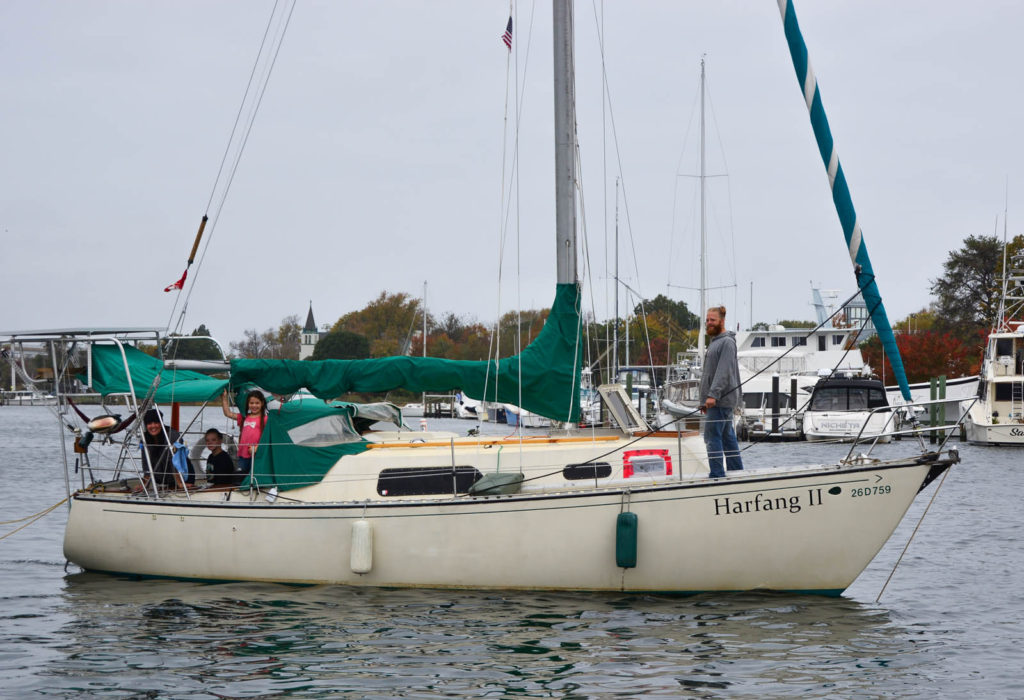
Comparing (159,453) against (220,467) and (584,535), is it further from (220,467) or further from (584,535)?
(584,535)

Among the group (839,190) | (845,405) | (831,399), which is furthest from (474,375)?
(831,399)

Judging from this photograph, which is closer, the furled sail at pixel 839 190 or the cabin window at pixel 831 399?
the furled sail at pixel 839 190

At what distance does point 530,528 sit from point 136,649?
420 centimetres

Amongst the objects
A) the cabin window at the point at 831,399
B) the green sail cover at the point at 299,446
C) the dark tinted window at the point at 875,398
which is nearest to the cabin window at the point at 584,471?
the green sail cover at the point at 299,446

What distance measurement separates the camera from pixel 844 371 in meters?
44.6

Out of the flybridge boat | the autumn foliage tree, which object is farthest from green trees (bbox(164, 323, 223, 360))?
the autumn foliage tree

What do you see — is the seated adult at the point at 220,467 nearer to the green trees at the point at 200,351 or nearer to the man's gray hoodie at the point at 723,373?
the green trees at the point at 200,351

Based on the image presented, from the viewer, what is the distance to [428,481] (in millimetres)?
12297

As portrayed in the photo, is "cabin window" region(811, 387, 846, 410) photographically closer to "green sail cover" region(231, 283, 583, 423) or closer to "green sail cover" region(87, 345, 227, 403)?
"green sail cover" region(231, 283, 583, 423)

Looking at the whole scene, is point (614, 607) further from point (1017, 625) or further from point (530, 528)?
point (1017, 625)

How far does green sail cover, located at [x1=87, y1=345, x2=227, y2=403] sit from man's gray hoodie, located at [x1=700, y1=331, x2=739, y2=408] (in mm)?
6179

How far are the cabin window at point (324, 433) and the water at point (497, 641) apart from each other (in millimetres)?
1804

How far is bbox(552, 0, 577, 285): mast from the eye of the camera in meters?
13.4

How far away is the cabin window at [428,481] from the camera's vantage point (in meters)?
12.2
